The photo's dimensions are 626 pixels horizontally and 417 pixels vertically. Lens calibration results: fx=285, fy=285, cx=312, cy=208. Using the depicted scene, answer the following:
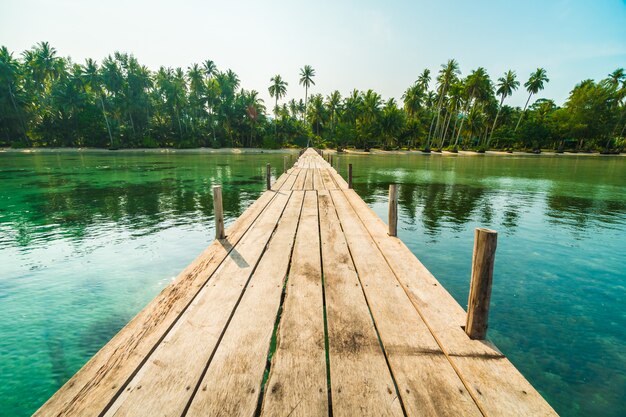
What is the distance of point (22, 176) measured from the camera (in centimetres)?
2317

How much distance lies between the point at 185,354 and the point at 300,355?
1.03 metres

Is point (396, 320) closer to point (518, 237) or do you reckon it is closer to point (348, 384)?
point (348, 384)

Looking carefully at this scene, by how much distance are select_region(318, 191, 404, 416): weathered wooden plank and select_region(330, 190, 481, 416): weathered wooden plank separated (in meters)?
0.10

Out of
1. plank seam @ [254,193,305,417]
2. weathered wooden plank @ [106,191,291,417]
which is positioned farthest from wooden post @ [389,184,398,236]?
weathered wooden plank @ [106,191,291,417]

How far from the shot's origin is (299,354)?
2531 millimetres

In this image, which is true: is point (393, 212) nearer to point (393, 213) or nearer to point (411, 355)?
point (393, 213)

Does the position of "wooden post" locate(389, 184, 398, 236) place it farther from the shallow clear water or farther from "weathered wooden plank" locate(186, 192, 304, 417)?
"weathered wooden plank" locate(186, 192, 304, 417)

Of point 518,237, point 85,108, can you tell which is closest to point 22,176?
point 518,237

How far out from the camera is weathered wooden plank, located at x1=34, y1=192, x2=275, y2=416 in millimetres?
2004

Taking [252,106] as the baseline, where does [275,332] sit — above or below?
below

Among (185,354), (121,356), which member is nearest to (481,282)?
(185,354)

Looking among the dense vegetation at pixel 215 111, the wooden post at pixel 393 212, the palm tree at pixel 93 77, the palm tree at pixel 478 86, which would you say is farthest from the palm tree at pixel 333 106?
the wooden post at pixel 393 212

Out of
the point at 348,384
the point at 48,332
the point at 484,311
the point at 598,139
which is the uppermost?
the point at 598,139

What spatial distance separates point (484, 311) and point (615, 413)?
2.54m
